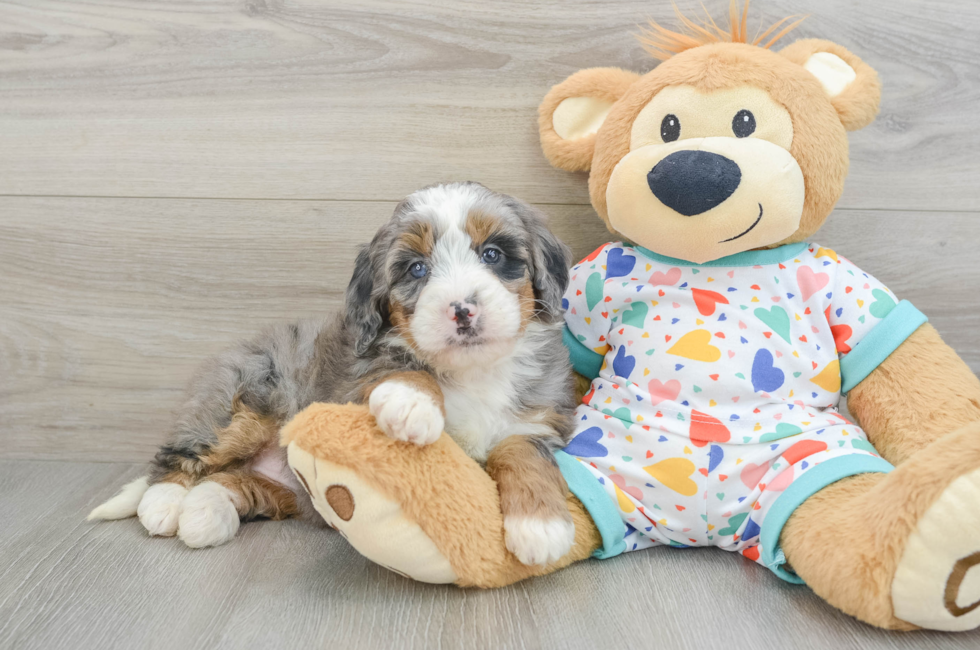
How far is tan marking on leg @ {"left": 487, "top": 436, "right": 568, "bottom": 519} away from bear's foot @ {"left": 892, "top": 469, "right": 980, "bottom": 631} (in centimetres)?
64

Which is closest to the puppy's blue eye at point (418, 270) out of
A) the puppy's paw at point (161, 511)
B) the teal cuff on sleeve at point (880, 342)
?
the puppy's paw at point (161, 511)

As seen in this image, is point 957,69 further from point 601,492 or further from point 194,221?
point 194,221

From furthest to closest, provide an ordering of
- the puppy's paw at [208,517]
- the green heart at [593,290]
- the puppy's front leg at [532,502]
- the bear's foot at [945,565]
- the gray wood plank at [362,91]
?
the gray wood plank at [362,91] → the green heart at [593,290] → the puppy's paw at [208,517] → the puppy's front leg at [532,502] → the bear's foot at [945,565]

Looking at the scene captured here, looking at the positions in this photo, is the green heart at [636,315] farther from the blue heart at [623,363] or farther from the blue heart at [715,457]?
the blue heart at [715,457]

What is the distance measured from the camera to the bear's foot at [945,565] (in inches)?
47.4


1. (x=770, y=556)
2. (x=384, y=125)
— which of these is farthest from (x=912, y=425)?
(x=384, y=125)

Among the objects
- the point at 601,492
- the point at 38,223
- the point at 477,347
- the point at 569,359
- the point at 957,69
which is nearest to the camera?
the point at 477,347

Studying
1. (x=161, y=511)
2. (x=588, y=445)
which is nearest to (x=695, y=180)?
(x=588, y=445)

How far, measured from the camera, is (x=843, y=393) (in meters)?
1.76

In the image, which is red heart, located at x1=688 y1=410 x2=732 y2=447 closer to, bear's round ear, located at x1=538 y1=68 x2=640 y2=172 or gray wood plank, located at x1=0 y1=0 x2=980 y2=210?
bear's round ear, located at x1=538 y1=68 x2=640 y2=172

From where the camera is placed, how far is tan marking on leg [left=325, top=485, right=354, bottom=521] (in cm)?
144

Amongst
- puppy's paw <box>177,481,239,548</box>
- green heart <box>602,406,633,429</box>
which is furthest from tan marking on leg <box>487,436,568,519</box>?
puppy's paw <box>177,481,239,548</box>

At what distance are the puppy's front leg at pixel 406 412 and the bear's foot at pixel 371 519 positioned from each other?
0.12m

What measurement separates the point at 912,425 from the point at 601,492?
0.71 m
